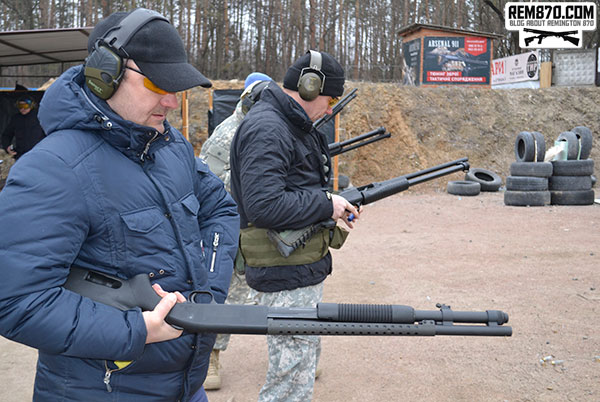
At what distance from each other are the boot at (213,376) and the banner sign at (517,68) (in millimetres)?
19308

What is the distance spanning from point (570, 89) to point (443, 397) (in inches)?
691

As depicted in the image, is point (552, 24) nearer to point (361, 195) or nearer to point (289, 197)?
point (361, 195)

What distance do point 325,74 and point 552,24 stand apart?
20.2 m

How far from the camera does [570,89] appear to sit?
18547mm

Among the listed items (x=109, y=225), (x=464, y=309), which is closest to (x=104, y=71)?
(x=109, y=225)

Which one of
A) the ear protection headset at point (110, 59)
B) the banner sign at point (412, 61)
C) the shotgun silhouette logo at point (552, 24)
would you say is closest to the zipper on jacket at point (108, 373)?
the ear protection headset at point (110, 59)

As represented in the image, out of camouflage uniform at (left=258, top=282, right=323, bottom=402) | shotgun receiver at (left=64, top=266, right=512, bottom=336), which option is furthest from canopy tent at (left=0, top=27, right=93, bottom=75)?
shotgun receiver at (left=64, top=266, right=512, bottom=336)

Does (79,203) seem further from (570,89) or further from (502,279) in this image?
(570,89)

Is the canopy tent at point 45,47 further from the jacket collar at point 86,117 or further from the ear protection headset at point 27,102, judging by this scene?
the jacket collar at point 86,117

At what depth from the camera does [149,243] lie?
1.68 m

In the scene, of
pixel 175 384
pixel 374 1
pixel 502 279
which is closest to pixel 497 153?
pixel 502 279

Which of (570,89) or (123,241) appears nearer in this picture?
(123,241)

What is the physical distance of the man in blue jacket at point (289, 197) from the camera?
9.13ft

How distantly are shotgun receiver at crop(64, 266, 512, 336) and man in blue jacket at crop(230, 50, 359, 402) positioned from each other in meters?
1.05
